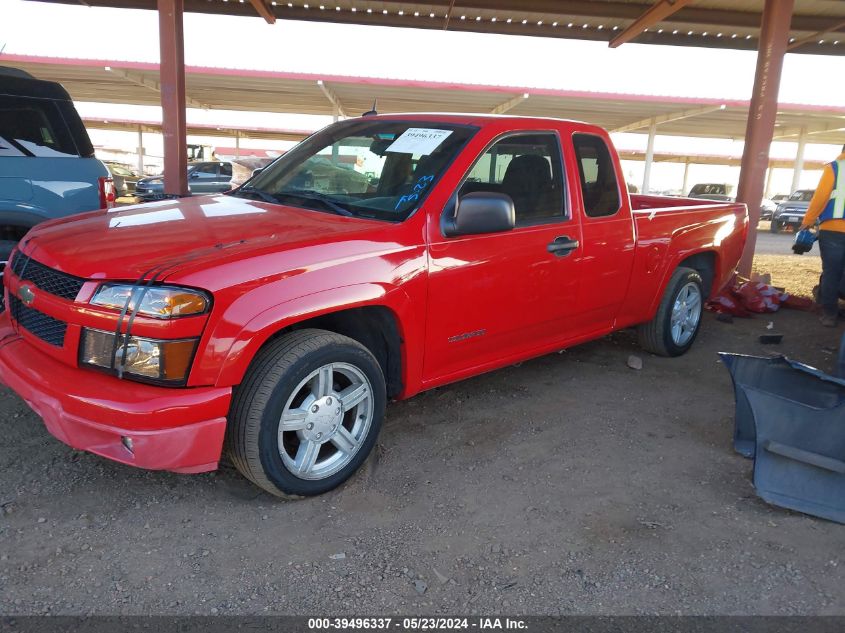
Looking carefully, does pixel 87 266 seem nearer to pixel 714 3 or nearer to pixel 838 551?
pixel 838 551

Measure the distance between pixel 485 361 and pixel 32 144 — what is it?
13.2 ft

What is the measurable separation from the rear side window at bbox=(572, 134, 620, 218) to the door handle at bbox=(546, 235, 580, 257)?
0.33 m

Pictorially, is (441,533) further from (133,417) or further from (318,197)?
(318,197)

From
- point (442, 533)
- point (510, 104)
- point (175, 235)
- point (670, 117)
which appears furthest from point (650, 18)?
point (670, 117)

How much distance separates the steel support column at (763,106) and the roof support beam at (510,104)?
12.5 meters

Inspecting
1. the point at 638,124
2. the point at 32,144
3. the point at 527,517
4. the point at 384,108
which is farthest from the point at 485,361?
the point at 638,124

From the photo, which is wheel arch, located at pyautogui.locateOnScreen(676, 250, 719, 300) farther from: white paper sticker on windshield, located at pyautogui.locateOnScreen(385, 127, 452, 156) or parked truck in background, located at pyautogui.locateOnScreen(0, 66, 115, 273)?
parked truck in background, located at pyautogui.locateOnScreen(0, 66, 115, 273)

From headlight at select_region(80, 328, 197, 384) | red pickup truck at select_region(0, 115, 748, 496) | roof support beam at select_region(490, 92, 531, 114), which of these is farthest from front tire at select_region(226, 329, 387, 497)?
roof support beam at select_region(490, 92, 531, 114)

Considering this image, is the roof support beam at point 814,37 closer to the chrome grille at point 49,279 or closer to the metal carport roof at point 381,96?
the chrome grille at point 49,279

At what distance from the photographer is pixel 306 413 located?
2.87 meters

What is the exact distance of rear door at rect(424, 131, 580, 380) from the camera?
10.9 feet

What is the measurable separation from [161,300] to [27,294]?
2.93 feet

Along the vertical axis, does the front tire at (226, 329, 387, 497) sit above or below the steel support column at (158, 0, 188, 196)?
below

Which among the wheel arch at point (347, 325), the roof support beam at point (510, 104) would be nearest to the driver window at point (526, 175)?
the wheel arch at point (347, 325)
